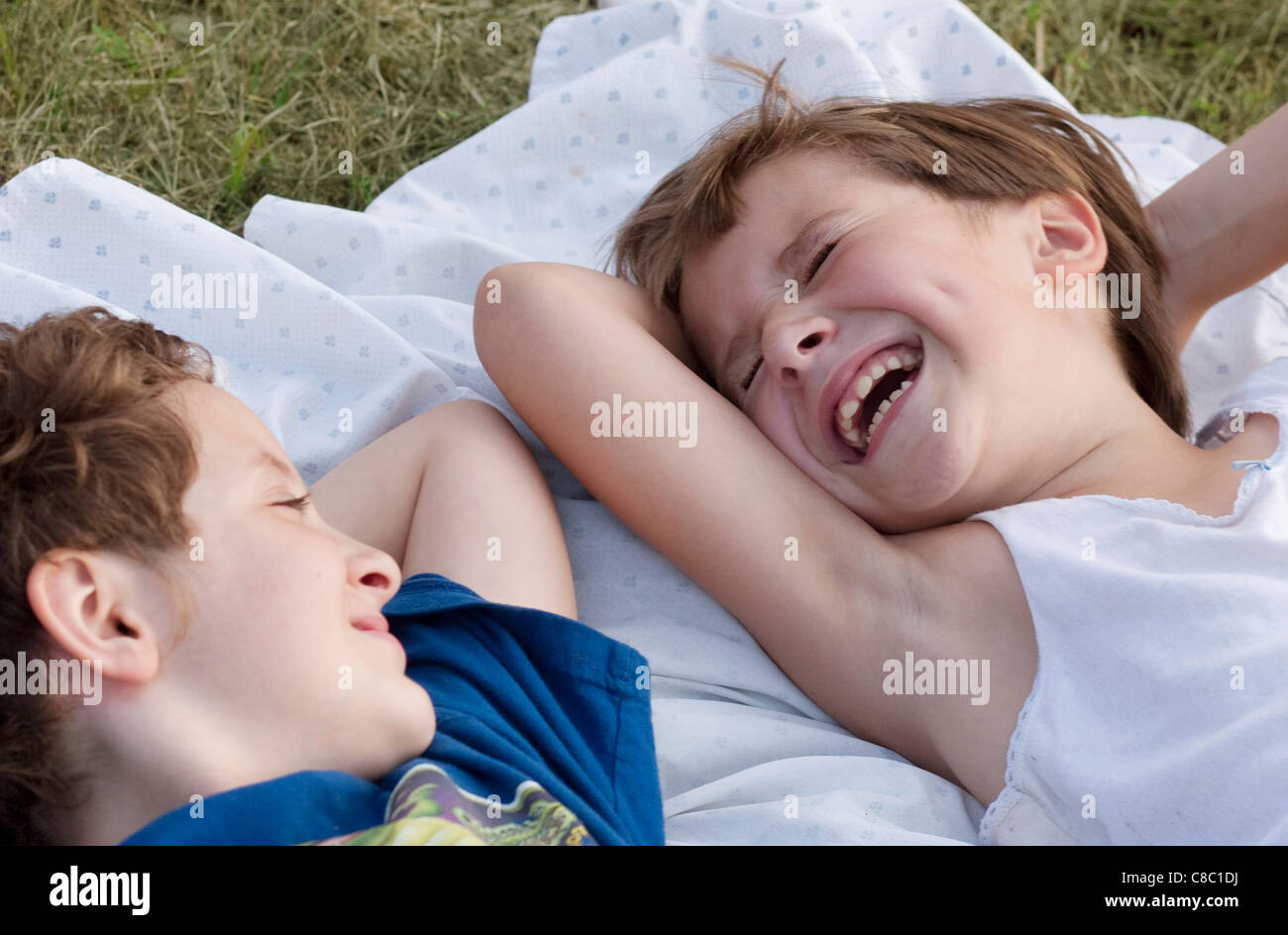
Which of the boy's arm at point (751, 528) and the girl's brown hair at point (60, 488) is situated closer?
the girl's brown hair at point (60, 488)

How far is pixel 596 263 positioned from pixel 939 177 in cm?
65

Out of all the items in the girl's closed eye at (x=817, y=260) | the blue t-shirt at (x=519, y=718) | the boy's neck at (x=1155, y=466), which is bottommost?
the blue t-shirt at (x=519, y=718)

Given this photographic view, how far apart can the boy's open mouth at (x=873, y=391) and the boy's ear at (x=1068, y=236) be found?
0.24 metres

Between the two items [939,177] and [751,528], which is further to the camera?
[939,177]

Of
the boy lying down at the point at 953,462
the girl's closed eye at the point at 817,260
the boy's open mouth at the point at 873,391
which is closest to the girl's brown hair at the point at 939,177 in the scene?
the boy lying down at the point at 953,462

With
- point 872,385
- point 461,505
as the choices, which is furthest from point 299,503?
point 872,385

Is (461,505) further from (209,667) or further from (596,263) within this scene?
(596,263)

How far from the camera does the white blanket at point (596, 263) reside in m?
1.41

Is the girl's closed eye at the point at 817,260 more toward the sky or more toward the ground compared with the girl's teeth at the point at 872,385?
more toward the sky

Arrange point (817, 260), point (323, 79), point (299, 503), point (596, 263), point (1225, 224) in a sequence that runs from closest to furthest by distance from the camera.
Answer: point (299, 503), point (817, 260), point (1225, 224), point (596, 263), point (323, 79)

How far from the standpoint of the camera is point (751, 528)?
142 cm

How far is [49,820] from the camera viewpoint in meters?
1.07

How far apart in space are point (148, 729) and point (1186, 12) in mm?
2863

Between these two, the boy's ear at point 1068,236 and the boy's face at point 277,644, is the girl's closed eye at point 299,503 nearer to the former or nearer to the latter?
the boy's face at point 277,644
